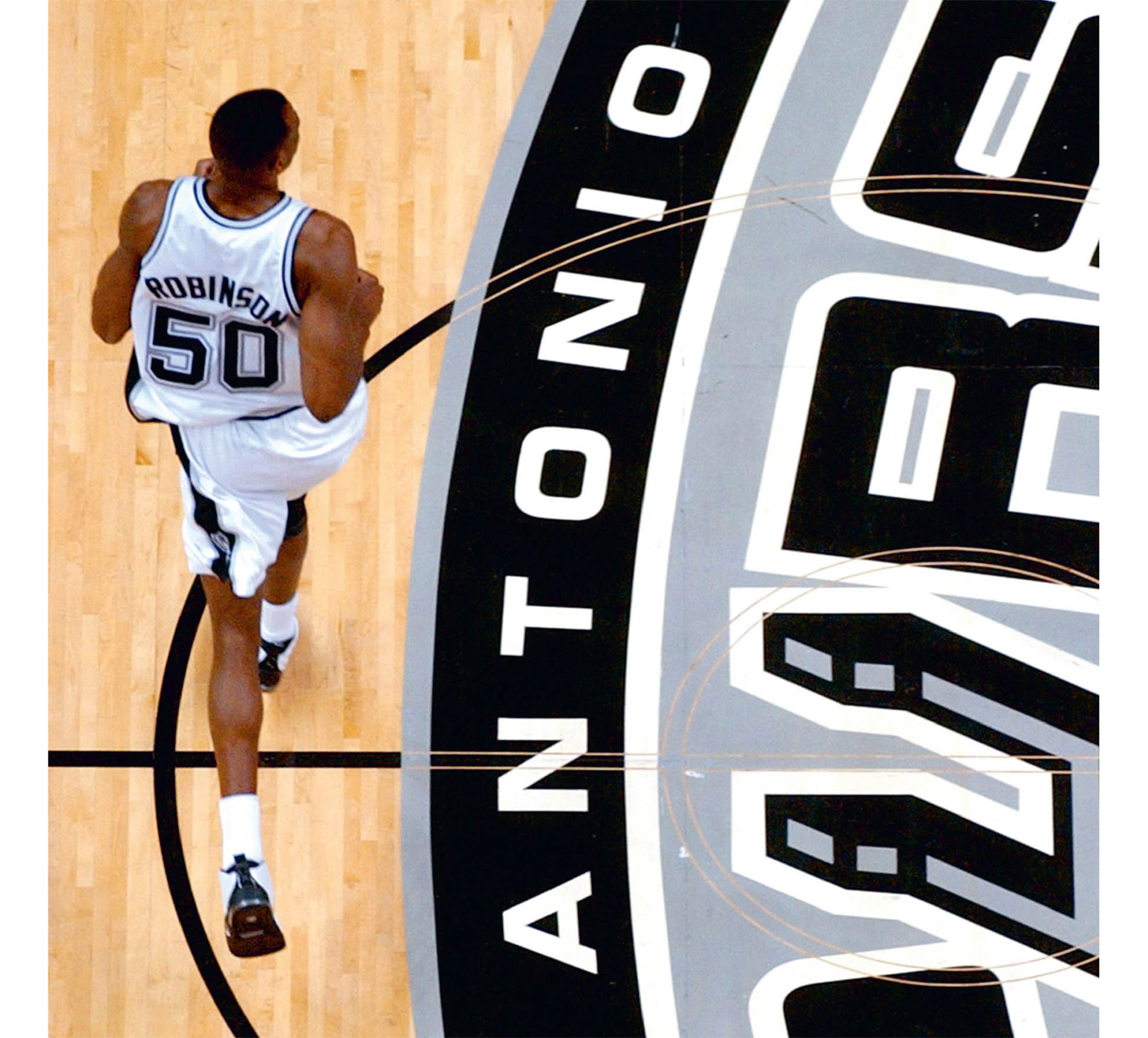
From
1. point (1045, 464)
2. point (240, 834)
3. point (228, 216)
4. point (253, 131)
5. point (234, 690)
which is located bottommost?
point (240, 834)

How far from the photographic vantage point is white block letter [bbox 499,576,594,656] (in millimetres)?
3219

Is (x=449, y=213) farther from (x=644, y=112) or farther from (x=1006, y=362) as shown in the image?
(x=1006, y=362)

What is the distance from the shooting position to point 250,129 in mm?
2385

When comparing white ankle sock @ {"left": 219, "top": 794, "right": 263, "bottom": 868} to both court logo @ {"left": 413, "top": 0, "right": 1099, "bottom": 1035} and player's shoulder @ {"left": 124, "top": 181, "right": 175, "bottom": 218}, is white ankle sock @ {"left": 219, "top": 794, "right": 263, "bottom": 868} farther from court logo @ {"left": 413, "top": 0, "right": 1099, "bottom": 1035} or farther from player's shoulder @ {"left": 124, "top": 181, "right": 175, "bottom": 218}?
player's shoulder @ {"left": 124, "top": 181, "right": 175, "bottom": 218}

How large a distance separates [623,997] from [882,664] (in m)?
1.15

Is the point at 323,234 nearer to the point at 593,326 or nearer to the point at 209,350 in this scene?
the point at 209,350

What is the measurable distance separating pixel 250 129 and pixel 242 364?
51 cm

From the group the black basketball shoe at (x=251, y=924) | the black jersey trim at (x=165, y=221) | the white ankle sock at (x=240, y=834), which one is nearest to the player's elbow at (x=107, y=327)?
the black jersey trim at (x=165, y=221)

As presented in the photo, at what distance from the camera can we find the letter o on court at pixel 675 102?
3309mm

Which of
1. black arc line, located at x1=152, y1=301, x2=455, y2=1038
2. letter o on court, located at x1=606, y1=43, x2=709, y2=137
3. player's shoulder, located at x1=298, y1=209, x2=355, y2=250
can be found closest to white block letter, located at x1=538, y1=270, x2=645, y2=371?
black arc line, located at x1=152, y1=301, x2=455, y2=1038

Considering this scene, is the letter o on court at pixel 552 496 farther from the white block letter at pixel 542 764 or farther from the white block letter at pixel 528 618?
the white block letter at pixel 542 764

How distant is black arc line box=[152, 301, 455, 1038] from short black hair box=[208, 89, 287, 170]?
32.6 inches

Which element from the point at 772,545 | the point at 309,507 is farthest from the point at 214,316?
the point at 772,545

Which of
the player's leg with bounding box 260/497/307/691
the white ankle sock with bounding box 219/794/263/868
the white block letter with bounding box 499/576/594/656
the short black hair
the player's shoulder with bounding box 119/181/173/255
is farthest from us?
the white block letter with bounding box 499/576/594/656
